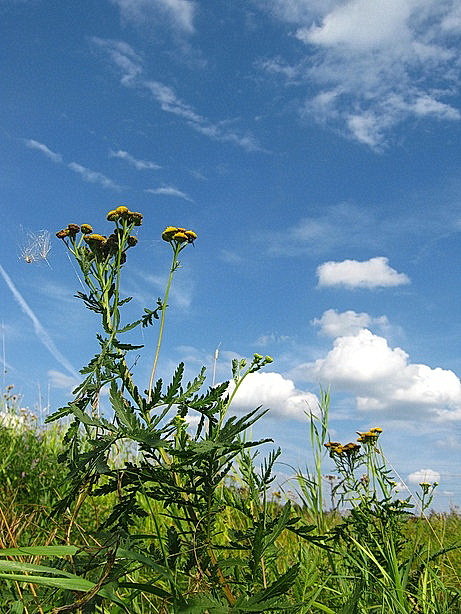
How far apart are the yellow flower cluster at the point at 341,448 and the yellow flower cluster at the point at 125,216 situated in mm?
1525

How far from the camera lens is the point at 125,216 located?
94.3 inches

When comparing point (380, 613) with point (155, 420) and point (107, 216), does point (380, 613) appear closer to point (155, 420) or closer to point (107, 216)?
point (155, 420)

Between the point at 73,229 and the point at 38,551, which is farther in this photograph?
the point at 73,229

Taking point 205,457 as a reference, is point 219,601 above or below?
below

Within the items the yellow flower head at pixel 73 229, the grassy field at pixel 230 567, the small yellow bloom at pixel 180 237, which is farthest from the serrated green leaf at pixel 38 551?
the yellow flower head at pixel 73 229

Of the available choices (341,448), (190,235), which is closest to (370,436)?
(341,448)

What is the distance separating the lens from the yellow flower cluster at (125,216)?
7.85ft

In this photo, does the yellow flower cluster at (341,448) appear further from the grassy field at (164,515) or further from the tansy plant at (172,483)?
the tansy plant at (172,483)

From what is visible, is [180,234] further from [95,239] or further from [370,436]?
[370,436]

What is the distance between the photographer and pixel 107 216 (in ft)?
8.03

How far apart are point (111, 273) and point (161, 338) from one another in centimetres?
33

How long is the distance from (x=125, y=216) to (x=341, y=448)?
5.37ft

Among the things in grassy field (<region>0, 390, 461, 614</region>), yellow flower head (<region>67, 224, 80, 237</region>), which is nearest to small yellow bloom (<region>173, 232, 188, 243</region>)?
yellow flower head (<region>67, 224, 80, 237</region>)

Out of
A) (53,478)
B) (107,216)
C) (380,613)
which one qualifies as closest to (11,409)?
(53,478)
